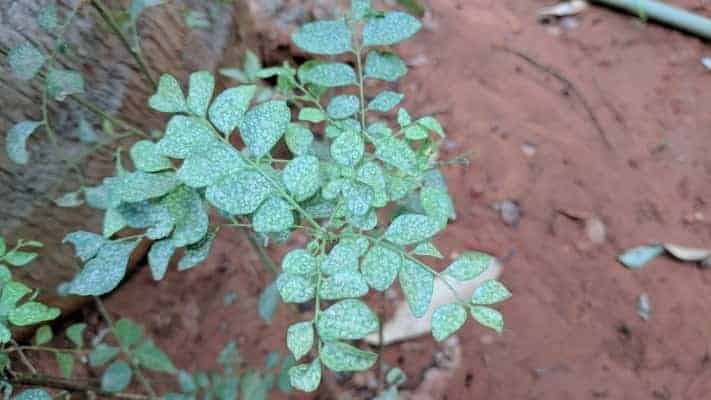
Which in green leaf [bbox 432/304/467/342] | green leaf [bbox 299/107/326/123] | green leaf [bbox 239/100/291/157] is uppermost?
green leaf [bbox 239/100/291/157]

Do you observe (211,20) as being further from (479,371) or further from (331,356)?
(331,356)

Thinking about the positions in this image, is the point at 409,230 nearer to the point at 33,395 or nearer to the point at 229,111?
the point at 229,111

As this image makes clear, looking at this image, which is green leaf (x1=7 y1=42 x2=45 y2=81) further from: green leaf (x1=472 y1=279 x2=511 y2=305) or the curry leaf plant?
green leaf (x1=472 y1=279 x2=511 y2=305)

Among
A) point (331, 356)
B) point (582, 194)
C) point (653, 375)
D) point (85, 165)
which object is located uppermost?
point (331, 356)

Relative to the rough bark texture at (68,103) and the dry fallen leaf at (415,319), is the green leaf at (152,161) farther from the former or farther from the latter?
the dry fallen leaf at (415,319)

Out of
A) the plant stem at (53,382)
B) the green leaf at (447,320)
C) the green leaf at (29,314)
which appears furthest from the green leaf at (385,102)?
the plant stem at (53,382)

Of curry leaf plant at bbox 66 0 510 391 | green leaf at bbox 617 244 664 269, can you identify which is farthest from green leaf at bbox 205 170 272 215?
green leaf at bbox 617 244 664 269

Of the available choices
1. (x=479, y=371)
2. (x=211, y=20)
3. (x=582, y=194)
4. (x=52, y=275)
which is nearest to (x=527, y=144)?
(x=582, y=194)
